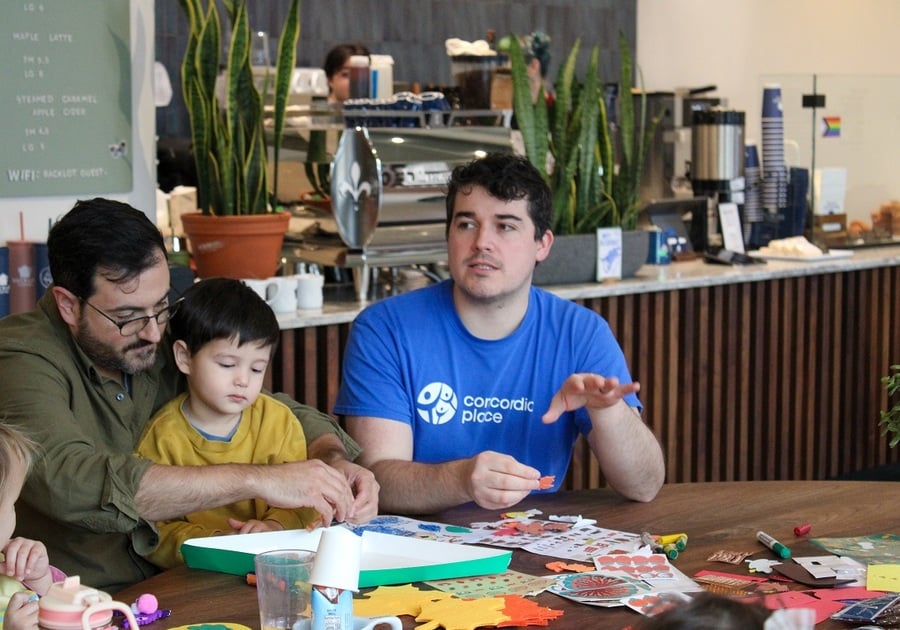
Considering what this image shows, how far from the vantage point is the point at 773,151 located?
19.6 feet

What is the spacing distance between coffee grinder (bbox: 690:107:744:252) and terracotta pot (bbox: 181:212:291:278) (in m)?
2.20

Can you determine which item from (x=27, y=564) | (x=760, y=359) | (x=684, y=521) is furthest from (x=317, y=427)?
(x=760, y=359)

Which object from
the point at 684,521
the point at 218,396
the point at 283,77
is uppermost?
the point at 283,77

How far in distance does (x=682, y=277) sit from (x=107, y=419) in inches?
116

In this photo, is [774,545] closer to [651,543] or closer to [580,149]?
[651,543]

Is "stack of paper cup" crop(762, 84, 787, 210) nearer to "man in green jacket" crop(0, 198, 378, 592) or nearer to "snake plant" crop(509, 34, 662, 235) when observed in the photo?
"snake plant" crop(509, 34, 662, 235)

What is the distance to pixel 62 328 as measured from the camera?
2.53 meters

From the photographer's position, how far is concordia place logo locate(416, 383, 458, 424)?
285 centimetres

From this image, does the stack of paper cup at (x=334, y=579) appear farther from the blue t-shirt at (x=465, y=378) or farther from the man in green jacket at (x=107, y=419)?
the blue t-shirt at (x=465, y=378)

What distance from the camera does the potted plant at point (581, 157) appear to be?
4.77 metres

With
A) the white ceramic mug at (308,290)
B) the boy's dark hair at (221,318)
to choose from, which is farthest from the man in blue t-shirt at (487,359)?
the white ceramic mug at (308,290)

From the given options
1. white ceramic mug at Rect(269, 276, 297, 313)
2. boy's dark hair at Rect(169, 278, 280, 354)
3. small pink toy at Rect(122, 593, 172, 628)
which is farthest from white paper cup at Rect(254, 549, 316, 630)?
white ceramic mug at Rect(269, 276, 297, 313)

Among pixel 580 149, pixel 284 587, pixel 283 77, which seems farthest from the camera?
pixel 580 149

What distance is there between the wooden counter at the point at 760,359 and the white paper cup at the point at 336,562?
9.74ft
